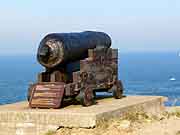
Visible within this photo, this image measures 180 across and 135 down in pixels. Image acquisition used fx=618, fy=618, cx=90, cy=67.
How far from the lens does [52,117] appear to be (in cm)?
1252

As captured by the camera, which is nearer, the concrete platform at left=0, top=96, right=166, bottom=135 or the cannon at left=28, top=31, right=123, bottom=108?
the concrete platform at left=0, top=96, right=166, bottom=135

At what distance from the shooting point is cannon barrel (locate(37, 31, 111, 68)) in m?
13.6

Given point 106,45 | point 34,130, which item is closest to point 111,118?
point 34,130

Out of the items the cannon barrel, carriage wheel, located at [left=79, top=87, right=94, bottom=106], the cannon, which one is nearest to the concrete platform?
carriage wheel, located at [left=79, top=87, right=94, bottom=106]

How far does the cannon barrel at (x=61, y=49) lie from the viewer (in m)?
13.6

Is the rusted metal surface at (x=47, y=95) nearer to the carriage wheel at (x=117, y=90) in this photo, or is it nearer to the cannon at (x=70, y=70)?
the cannon at (x=70, y=70)

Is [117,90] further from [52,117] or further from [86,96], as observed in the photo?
[52,117]

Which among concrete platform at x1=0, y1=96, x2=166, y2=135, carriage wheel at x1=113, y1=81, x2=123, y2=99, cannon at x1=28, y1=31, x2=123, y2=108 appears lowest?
concrete platform at x1=0, y1=96, x2=166, y2=135

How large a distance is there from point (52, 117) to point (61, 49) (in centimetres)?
178

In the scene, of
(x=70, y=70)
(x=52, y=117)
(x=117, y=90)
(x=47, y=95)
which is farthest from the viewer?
(x=117, y=90)

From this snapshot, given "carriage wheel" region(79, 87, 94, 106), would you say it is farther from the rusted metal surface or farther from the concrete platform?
the rusted metal surface

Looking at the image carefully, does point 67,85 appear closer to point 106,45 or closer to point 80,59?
point 80,59

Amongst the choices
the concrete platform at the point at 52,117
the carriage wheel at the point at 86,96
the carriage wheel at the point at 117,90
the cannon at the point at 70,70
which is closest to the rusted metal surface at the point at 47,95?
the cannon at the point at 70,70

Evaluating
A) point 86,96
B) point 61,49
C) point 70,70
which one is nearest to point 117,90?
point 70,70
